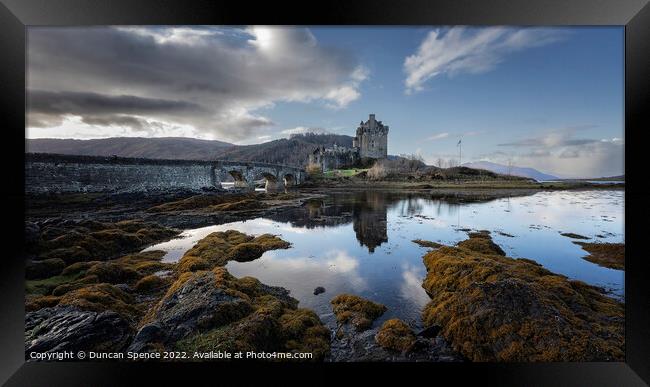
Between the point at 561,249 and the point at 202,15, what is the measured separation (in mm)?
12555

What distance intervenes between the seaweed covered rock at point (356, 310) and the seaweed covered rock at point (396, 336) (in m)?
0.37

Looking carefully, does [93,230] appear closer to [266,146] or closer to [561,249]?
[561,249]

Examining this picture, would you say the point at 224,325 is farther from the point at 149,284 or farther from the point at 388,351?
the point at 149,284

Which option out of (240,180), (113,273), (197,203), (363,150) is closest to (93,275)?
(113,273)

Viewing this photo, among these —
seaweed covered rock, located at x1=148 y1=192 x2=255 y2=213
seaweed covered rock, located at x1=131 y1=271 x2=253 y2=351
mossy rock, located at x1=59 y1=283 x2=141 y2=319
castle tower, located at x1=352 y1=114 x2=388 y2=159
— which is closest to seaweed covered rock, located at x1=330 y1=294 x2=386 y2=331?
seaweed covered rock, located at x1=131 y1=271 x2=253 y2=351

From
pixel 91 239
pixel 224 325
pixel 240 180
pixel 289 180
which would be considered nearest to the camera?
pixel 224 325

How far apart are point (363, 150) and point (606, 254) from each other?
55.1 meters

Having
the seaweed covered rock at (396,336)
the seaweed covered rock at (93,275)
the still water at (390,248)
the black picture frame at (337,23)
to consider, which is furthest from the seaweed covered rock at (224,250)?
the seaweed covered rock at (396,336)

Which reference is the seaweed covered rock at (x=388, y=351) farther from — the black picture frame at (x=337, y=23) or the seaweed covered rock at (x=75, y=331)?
the seaweed covered rock at (x=75, y=331)

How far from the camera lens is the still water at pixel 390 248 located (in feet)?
18.0

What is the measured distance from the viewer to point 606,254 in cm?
758

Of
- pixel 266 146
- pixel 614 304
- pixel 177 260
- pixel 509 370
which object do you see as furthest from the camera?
pixel 266 146

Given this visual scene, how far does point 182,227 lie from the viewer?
1097cm

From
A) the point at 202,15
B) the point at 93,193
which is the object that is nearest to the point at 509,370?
the point at 202,15
